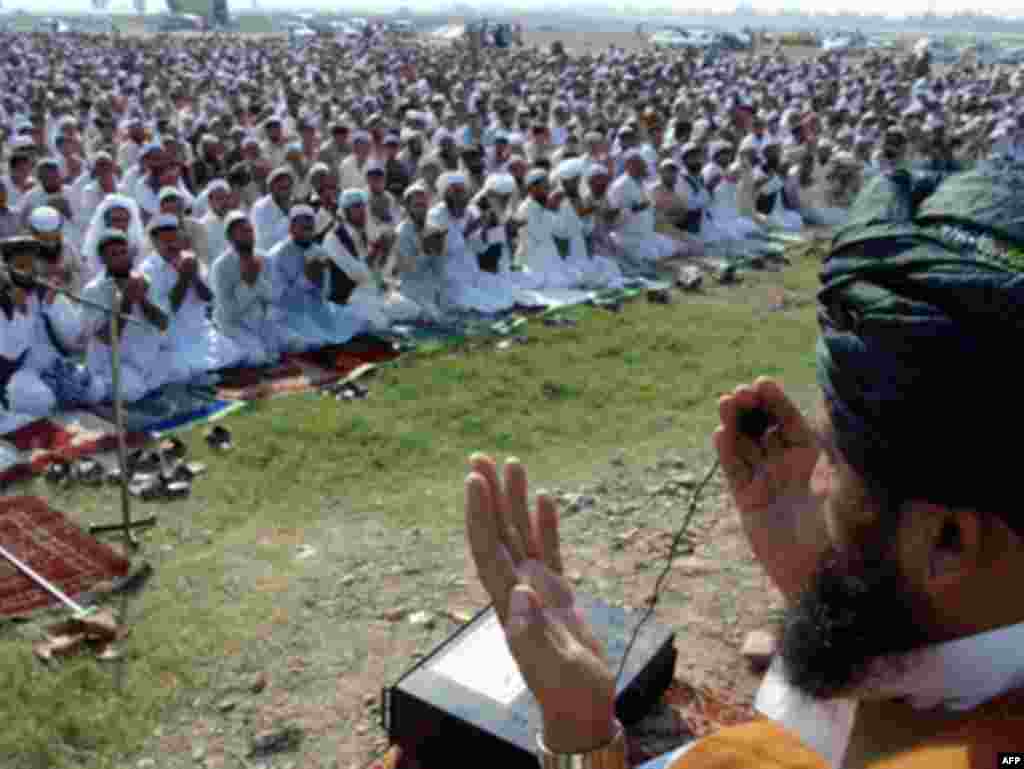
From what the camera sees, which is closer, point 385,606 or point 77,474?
point 385,606

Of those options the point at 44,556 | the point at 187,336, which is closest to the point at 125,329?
the point at 187,336

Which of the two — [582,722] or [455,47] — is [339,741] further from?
[455,47]

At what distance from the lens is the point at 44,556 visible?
4484mm

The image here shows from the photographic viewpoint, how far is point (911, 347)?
1.22 metres

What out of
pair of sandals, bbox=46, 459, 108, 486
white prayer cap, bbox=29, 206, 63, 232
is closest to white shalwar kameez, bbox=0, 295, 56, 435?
white prayer cap, bbox=29, 206, 63, 232

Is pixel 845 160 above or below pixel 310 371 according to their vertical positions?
above

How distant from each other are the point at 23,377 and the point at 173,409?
0.91 meters

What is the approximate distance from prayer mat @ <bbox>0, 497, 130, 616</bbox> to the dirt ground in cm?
50

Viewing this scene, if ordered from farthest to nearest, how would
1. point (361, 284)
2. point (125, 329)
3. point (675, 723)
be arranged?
point (361, 284), point (125, 329), point (675, 723)

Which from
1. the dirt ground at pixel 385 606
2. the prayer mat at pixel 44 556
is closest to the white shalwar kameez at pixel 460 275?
the dirt ground at pixel 385 606

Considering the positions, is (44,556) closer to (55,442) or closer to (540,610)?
(55,442)

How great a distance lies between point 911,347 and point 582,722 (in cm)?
70

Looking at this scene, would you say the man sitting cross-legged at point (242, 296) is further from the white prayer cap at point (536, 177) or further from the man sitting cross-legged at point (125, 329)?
the white prayer cap at point (536, 177)

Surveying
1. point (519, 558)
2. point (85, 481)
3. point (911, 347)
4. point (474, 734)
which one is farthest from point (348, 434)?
point (911, 347)
